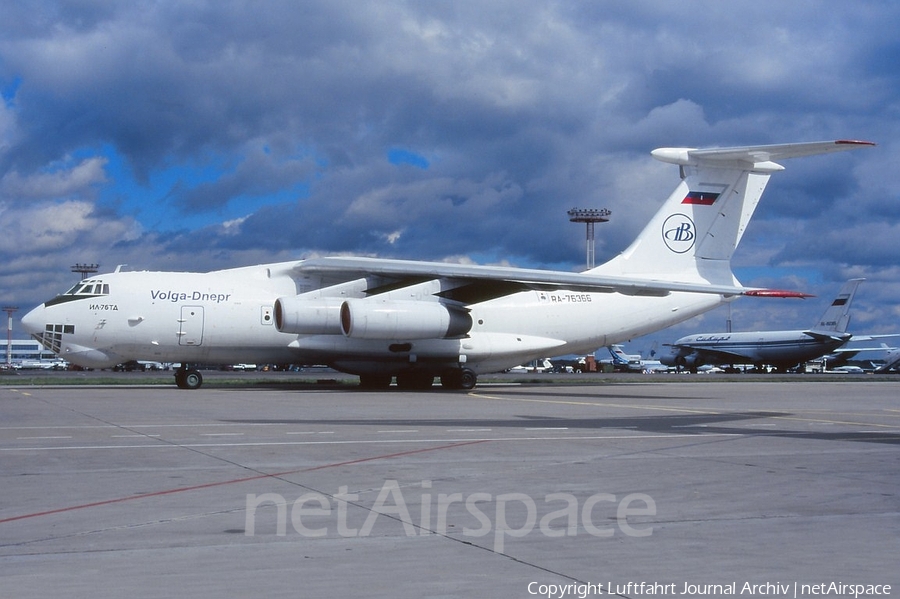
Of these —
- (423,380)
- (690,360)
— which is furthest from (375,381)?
(690,360)

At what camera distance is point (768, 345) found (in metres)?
63.9

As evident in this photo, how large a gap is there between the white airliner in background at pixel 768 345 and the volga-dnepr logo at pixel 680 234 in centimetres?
3677

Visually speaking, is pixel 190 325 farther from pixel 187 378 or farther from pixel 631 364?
pixel 631 364

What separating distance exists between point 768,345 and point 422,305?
47.0m

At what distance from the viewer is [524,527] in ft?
19.5

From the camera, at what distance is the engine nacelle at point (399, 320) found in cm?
2202

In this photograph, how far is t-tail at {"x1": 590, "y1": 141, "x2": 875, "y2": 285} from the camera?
26734 millimetres

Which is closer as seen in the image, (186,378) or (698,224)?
(186,378)
